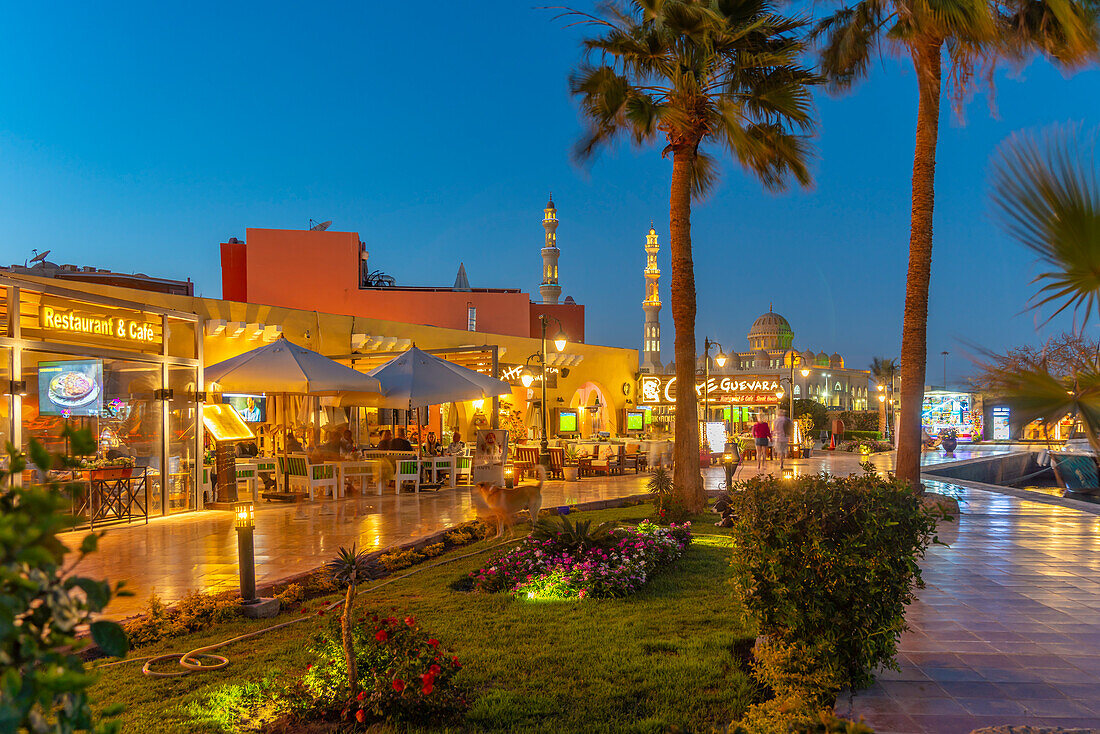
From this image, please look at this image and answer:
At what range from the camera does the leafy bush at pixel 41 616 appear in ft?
3.46

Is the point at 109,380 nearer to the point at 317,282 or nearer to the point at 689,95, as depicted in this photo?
the point at 689,95

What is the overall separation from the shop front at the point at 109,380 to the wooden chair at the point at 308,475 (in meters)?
1.73

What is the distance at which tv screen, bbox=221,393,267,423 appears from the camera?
56.2 ft

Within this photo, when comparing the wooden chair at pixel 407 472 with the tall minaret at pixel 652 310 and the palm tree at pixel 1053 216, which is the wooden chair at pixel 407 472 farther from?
the tall minaret at pixel 652 310

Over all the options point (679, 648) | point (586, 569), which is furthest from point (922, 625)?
point (586, 569)

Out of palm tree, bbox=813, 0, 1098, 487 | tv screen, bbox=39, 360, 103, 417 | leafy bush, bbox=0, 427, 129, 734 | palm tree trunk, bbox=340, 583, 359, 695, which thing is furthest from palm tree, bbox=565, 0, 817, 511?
leafy bush, bbox=0, 427, 129, 734

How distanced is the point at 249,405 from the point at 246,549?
12.5 meters

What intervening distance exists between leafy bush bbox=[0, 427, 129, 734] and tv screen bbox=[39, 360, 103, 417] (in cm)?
1011

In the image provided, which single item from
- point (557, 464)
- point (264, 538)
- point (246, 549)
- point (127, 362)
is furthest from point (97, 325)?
point (557, 464)

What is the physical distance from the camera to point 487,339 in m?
25.4

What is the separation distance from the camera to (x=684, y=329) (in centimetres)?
1082

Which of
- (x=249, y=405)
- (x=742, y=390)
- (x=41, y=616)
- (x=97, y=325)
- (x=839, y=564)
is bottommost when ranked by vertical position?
(x=839, y=564)

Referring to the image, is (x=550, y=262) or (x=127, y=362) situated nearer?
(x=127, y=362)

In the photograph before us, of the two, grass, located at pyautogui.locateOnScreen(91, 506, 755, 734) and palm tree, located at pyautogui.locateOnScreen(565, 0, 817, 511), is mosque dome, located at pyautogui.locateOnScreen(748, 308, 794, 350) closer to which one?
palm tree, located at pyautogui.locateOnScreen(565, 0, 817, 511)
